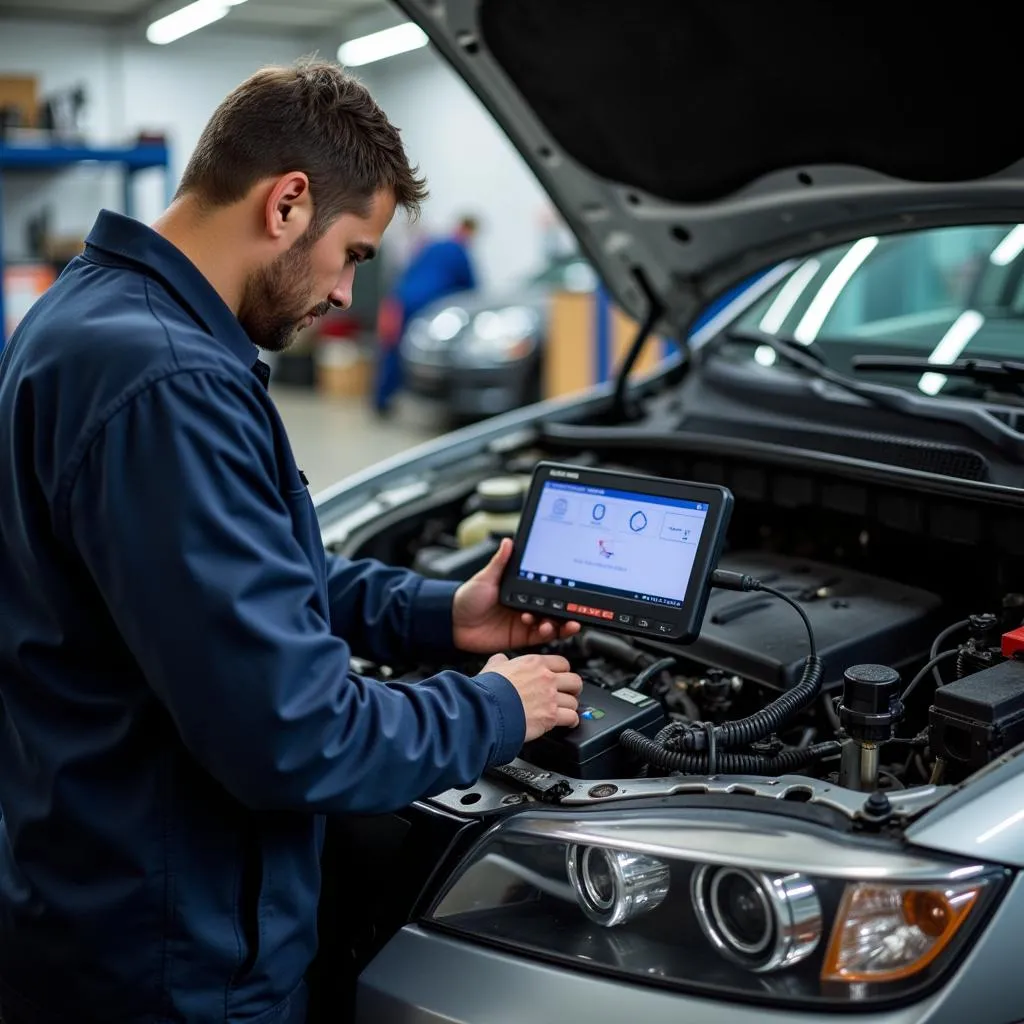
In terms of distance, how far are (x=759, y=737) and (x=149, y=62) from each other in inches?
561

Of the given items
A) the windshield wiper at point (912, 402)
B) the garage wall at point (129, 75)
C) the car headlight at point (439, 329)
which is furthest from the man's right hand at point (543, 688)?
the garage wall at point (129, 75)

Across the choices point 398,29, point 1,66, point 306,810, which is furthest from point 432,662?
point 1,66

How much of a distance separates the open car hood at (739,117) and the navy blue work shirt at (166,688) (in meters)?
1.17

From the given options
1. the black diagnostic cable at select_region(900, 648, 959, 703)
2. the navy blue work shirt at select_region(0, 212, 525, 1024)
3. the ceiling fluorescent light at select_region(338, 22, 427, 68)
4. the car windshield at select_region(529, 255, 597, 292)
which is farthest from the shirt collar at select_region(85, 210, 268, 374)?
the ceiling fluorescent light at select_region(338, 22, 427, 68)

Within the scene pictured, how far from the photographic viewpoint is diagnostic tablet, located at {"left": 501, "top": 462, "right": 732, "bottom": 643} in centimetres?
173

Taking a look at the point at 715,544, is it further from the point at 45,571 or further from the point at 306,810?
the point at 45,571

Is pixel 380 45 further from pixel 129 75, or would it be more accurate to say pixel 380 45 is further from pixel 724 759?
pixel 724 759

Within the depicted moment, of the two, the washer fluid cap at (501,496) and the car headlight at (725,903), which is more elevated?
the washer fluid cap at (501,496)

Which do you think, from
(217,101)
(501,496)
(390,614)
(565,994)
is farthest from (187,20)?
(565,994)

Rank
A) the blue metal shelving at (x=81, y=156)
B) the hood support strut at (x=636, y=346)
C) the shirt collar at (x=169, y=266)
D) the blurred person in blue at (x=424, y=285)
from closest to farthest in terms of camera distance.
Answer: the shirt collar at (x=169, y=266) < the hood support strut at (x=636, y=346) < the blue metal shelving at (x=81, y=156) < the blurred person in blue at (x=424, y=285)

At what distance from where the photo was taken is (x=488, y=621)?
191 cm

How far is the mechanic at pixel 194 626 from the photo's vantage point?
121 cm

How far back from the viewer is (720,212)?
260 centimetres

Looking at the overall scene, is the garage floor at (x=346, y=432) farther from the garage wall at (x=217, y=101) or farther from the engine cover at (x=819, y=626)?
the engine cover at (x=819, y=626)
